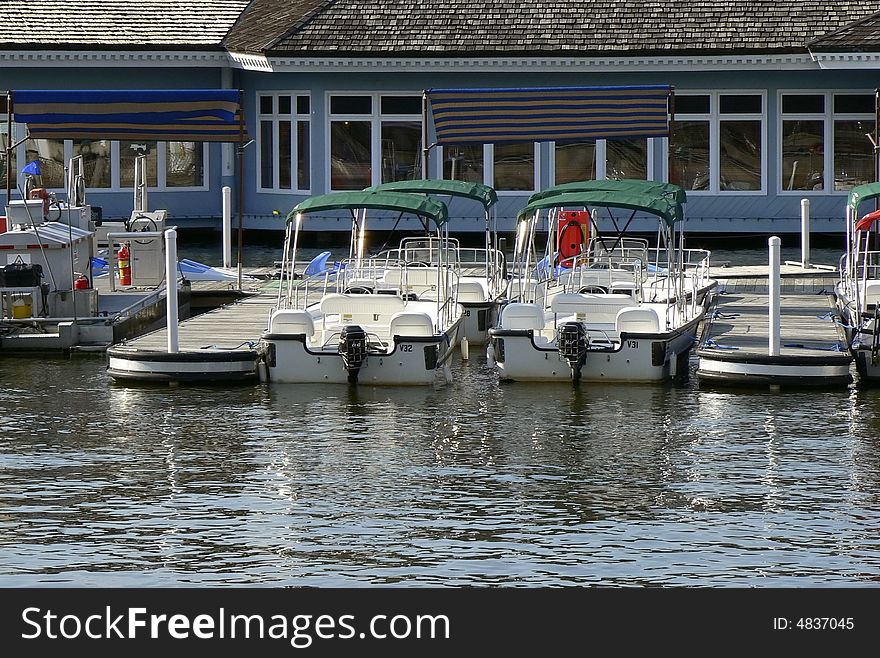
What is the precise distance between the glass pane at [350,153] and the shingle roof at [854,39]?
9936 millimetres

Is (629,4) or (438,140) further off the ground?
(629,4)

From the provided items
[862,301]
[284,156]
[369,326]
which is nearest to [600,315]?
[369,326]

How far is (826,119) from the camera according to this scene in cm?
3778

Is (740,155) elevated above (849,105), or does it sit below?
below

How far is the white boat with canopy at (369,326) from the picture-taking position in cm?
2172

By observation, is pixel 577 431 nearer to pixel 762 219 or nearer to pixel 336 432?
pixel 336 432

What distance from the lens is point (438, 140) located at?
30.7 metres

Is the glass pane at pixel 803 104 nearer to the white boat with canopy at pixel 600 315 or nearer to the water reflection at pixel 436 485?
the white boat with canopy at pixel 600 315

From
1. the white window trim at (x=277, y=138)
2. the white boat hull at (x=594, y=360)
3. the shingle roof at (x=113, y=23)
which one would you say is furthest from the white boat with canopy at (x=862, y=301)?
the shingle roof at (x=113, y=23)

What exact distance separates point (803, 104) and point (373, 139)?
9.53 meters

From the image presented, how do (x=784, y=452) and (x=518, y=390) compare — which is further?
(x=518, y=390)

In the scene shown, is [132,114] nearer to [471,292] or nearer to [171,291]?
Answer: [471,292]
